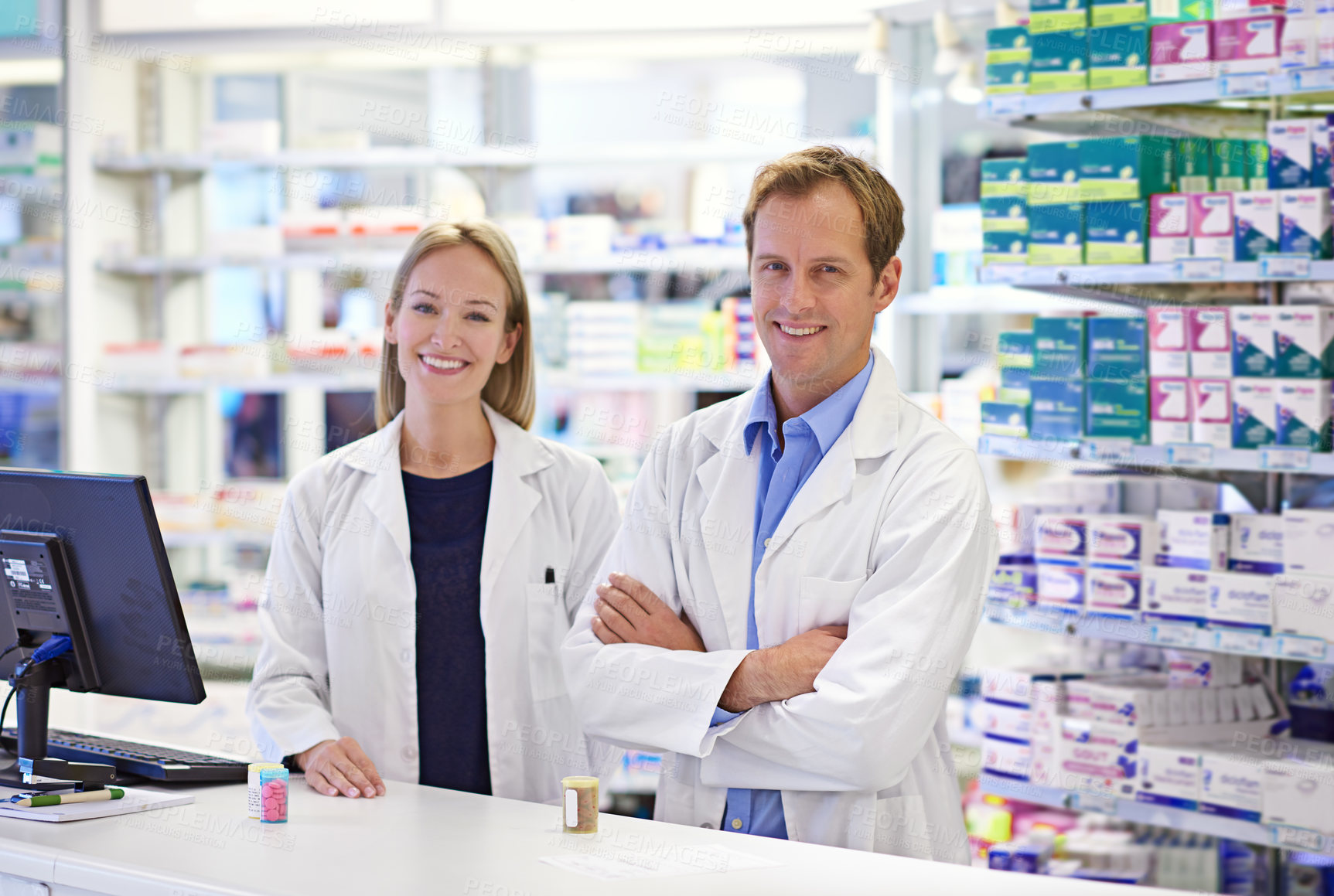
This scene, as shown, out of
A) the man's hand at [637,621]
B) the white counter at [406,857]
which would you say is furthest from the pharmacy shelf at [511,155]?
the white counter at [406,857]

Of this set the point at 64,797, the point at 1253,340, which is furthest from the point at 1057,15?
the point at 64,797

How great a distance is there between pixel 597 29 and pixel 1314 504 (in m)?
2.92

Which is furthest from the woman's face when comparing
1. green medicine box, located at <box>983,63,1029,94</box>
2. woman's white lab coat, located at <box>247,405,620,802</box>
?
green medicine box, located at <box>983,63,1029,94</box>

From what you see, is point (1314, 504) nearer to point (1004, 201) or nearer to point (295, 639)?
point (1004, 201)

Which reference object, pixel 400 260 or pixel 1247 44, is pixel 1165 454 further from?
pixel 400 260

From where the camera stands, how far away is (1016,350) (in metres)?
3.35

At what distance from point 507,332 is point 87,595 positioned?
37.7 inches

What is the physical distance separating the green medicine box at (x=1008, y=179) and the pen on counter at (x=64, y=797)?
237 centimetres

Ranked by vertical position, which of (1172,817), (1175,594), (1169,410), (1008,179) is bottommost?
(1172,817)

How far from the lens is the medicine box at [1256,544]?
295cm

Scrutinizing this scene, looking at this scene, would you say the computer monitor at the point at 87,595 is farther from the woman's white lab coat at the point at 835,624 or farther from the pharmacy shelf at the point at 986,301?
the pharmacy shelf at the point at 986,301

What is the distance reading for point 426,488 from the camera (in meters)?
2.54

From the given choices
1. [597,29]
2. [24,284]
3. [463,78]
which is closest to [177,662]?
[597,29]

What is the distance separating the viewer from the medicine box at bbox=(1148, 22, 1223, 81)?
2975 millimetres
